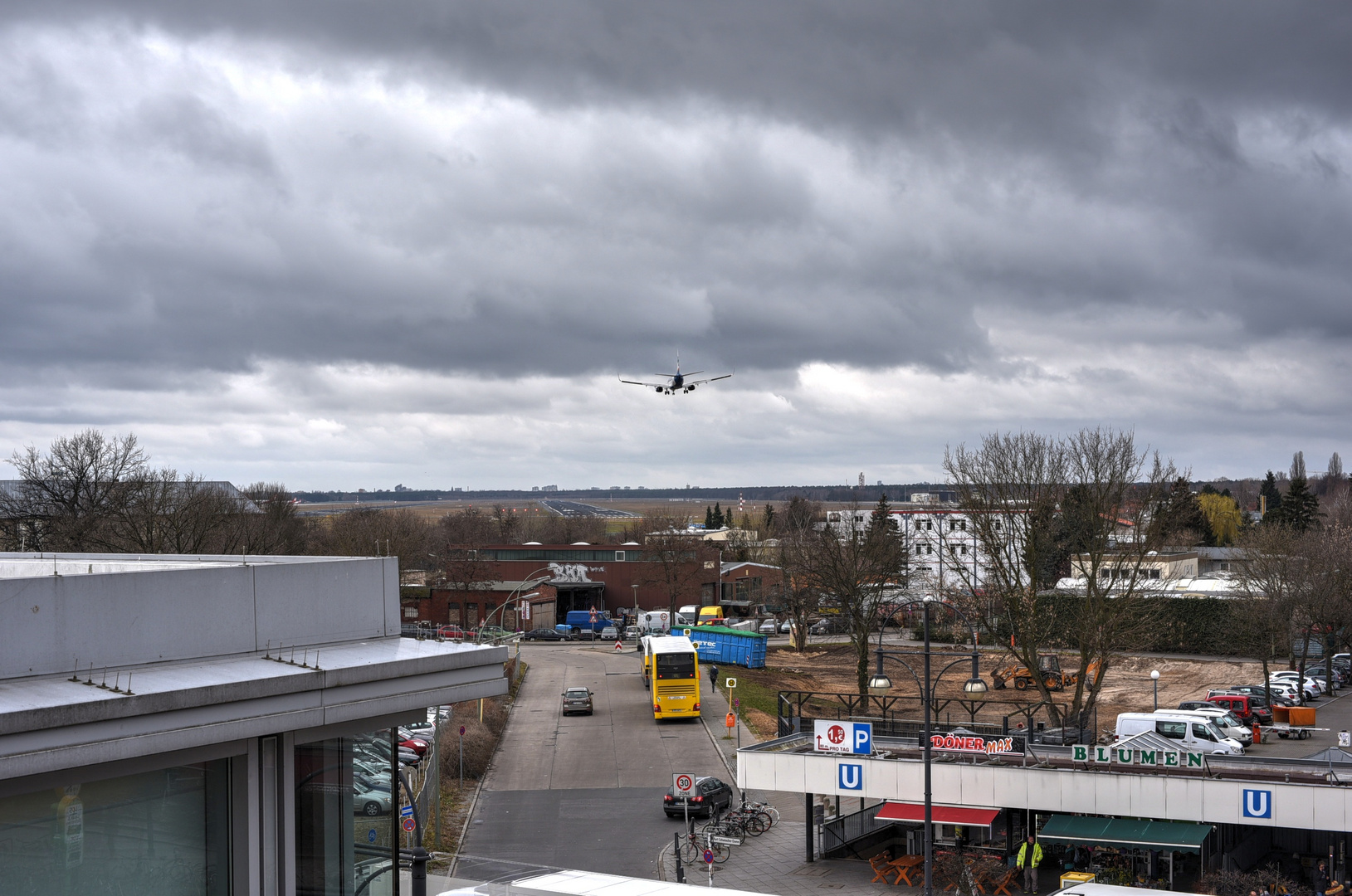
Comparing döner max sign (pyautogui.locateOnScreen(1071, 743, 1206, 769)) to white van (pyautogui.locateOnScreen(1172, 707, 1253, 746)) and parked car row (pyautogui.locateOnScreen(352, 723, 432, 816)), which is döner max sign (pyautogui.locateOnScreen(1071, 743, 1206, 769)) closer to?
white van (pyautogui.locateOnScreen(1172, 707, 1253, 746))

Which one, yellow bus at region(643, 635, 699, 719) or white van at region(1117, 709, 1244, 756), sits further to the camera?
yellow bus at region(643, 635, 699, 719)

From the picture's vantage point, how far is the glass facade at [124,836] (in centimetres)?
854

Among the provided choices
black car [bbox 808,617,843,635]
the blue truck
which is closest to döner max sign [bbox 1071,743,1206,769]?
black car [bbox 808,617,843,635]

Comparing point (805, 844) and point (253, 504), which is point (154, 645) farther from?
point (253, 504)

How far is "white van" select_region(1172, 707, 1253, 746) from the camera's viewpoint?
43.4m

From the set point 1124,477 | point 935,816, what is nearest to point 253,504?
point 1124,477

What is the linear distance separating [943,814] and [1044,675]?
33.2 m

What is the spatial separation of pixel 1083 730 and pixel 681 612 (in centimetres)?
6049

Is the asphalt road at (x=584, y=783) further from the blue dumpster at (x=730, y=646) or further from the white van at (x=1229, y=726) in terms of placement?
the white van at (x=1229, y=726)

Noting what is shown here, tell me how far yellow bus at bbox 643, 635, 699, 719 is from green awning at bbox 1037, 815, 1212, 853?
85.6 feet

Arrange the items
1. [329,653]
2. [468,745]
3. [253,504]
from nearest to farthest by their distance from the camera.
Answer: [329,653] < [468,745] < [253,504]

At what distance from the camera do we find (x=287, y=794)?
33.8ft

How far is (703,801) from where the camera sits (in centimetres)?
3469

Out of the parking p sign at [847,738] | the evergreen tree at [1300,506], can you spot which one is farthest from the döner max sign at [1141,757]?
the evergreen tree at [1300,506]
